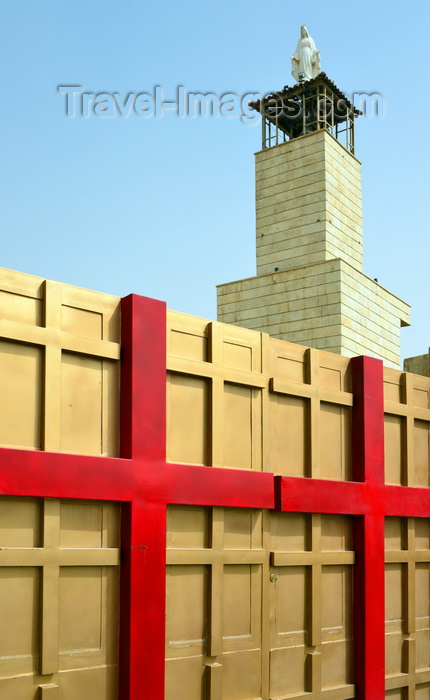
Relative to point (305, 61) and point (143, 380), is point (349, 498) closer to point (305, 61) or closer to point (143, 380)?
point (143, 380)

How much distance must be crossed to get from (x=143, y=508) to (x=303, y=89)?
22.5m

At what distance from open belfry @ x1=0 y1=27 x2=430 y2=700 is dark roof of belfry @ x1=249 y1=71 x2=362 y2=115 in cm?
1833

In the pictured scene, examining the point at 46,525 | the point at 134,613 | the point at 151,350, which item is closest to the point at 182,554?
the point at 134,613

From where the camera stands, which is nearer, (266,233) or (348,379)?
(348,379)

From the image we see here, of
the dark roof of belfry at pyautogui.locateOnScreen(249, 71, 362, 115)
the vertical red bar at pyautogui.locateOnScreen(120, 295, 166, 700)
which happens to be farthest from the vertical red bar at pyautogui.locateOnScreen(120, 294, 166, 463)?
the dark roof of belfry at pyautogui.locateOnScreen(249, 71, 362, 115)

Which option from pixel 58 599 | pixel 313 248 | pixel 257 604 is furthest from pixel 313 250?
pixel 58 599

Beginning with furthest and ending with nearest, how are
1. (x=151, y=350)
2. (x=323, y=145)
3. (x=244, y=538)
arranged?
(x=323, y=145) → (x=244, y=538) → (x=151, y=350)

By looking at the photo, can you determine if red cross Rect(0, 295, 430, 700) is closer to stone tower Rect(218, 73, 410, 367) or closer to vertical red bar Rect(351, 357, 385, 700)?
vertical red bar Rect(351, 357, 385, 700)

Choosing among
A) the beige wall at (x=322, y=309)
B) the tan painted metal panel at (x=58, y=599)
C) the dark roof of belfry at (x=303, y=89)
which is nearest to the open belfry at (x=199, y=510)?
the tan painted metal panel at (x=58, y=599)

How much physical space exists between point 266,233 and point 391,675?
18041 millimetres

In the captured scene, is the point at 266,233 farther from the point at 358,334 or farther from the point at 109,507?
the point at 109,507

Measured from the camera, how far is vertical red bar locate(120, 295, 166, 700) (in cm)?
691

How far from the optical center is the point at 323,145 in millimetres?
24781

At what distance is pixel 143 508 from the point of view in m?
7.11
